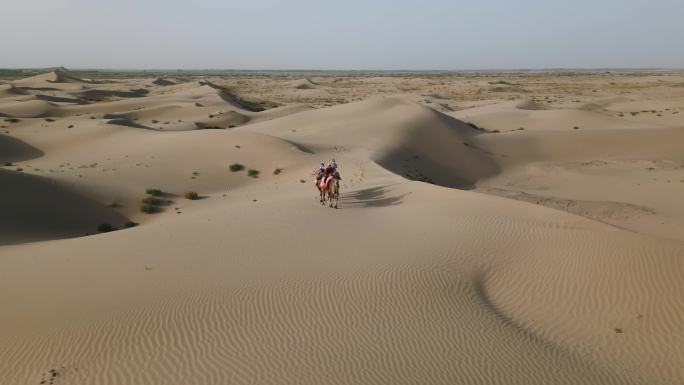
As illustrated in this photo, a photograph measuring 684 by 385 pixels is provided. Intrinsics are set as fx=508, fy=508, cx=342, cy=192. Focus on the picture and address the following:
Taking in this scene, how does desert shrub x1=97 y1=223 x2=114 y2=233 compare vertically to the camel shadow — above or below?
below

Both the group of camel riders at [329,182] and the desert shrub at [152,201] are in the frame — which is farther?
the desert shrub at [152,201]

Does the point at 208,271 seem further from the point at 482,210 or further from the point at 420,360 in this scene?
the point at 482,210

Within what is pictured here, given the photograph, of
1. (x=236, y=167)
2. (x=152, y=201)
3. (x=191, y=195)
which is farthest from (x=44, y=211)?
(x=236, y=167)

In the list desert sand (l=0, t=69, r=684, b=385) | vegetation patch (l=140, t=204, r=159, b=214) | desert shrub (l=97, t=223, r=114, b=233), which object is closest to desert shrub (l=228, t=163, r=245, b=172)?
desert sand (l=0, t=69, r=684, b=385)

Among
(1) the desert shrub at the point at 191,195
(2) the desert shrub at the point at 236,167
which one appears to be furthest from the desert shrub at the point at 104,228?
(2) the desert shrub at the point at 236,167

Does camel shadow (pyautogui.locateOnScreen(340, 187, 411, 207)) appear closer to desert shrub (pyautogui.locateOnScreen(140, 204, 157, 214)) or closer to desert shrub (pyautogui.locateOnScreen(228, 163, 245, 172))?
desert shrub (pyautogui.locateOnScreen(140, 204, 157, 214))

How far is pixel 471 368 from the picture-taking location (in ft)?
22.0

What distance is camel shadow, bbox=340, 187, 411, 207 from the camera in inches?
643

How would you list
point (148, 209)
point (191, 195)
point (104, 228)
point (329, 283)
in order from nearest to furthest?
point (329, 283)
point (104, 228)
point (148, 209)
point (191, 195)

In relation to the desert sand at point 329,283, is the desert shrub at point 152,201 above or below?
below

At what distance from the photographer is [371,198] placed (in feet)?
56.4

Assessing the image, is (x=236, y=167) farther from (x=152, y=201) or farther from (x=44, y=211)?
(x=44, y=211)

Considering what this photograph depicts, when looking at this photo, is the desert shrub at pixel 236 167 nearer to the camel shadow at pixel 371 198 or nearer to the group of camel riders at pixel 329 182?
the camel shadow at pixel 371 198

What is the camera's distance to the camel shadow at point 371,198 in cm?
1633
